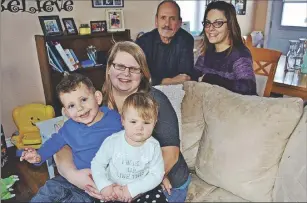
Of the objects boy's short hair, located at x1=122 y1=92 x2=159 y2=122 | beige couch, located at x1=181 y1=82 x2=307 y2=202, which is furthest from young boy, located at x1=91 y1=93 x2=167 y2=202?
beige couch, located at x1=181 y1=82 x2=307 y2=202

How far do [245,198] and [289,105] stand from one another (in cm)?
42

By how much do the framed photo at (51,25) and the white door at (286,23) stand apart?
1.80 m

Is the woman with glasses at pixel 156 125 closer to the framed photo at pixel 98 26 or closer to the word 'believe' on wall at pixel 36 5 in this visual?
the word 'believe' on wall at pixel 36 5

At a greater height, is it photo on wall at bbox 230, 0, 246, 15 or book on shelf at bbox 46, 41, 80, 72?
photo on wall at bbox 230, 0, 246, 15

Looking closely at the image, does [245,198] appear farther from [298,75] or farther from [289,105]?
[298,75]

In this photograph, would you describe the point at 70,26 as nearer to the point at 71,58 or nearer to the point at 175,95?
the point at 71,58

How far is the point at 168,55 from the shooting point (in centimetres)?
201

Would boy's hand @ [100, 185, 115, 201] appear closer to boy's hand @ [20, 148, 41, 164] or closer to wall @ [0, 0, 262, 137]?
boy's hand @ [20, 148, 41, 164]

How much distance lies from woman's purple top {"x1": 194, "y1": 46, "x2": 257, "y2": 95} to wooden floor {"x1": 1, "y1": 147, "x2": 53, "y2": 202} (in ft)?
4.56

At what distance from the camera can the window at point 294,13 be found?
6.31ft

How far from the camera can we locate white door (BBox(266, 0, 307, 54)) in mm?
1941

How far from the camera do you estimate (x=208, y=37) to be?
5.48 ft

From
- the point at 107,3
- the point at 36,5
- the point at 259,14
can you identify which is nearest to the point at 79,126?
the point at 36,5

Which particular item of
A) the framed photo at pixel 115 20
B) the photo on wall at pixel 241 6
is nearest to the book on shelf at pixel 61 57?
the framed photo at pixel 115 20
